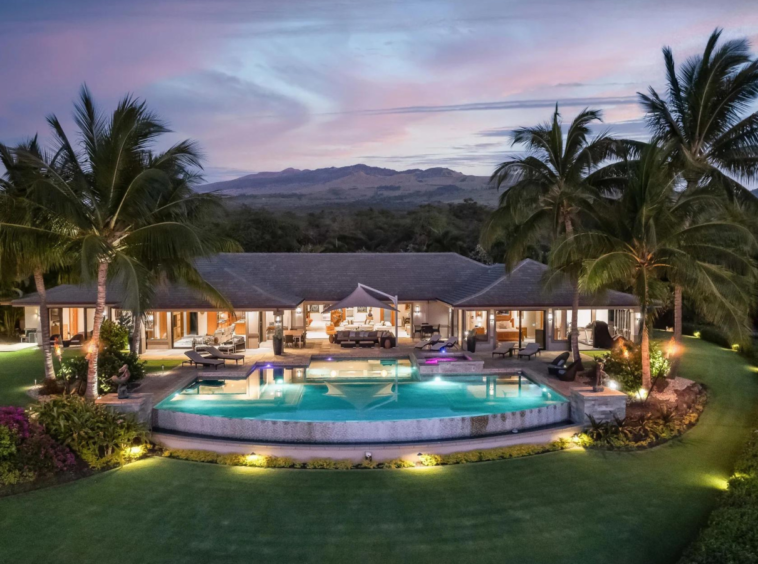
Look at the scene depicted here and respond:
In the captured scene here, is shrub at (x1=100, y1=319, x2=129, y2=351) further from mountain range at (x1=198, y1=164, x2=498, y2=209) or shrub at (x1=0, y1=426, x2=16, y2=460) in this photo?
mountain range at (x1=198, y1=164, x2=498, y2=209)

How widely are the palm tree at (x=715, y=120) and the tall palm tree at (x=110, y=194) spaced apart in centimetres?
1410

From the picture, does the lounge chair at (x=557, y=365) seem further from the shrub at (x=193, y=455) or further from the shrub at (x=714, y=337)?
the shrub at (x=714, y=337)

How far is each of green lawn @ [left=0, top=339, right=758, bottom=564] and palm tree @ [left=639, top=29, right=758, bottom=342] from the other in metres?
6.99

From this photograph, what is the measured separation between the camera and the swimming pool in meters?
12.6

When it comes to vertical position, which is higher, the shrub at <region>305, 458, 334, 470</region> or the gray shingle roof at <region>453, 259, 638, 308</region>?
the gray shingle roof at <region>453, 259, 638, 308</region>

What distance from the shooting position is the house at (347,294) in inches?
874

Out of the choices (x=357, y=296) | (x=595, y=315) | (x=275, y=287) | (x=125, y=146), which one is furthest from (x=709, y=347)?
(x=125, y=146)

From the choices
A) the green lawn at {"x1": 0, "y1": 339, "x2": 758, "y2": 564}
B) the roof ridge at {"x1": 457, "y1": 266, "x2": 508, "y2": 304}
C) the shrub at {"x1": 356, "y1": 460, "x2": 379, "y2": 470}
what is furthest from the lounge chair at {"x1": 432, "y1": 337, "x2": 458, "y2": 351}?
the shrub at {"x1": 356, "y1": 460, "x2": 379, "y2": 470}

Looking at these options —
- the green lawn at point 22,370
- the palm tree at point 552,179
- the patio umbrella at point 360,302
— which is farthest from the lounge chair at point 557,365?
the green lawn at point 22,370

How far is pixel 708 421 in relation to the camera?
1442 centimetres

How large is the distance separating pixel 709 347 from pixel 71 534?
26.1 meters

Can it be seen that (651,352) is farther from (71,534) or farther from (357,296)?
(71,534)

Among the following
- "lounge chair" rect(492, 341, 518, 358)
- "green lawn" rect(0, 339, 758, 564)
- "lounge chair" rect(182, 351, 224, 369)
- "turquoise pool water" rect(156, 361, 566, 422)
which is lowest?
"green lawn" rect(0, 339, 758, 564)

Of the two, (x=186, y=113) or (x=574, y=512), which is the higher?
(x=186, y=113)
